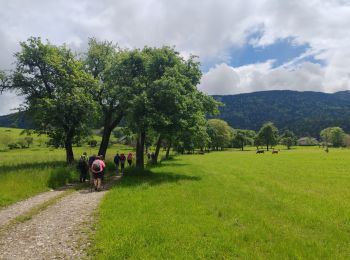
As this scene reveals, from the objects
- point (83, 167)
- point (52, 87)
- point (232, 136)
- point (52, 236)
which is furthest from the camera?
point (232, 136)

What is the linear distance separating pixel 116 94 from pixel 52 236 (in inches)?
806

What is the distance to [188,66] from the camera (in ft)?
108

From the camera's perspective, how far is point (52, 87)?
34.5 metres

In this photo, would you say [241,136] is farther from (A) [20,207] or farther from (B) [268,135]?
(A) [20,207]

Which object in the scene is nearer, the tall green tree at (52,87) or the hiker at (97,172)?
the hiker at (97,172)

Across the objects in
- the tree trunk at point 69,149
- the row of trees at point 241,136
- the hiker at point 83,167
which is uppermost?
the row of trees at point 241,136

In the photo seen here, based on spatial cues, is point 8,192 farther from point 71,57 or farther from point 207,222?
point 71,57

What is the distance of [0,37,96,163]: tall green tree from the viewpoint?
32000mm

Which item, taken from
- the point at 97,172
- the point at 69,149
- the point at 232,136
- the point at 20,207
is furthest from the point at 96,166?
the point at 232,136

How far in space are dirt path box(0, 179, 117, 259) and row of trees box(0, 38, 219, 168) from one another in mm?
13422

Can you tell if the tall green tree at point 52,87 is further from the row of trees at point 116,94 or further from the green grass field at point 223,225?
the green grass field at point 223,225

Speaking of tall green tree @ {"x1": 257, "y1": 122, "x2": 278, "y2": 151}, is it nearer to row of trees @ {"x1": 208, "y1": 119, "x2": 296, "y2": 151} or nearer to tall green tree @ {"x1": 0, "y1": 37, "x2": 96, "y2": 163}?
row of trees @ {"x1": 208, "y1": 119, "x2": 296, "y2": 151}

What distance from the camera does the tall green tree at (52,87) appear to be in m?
32.0

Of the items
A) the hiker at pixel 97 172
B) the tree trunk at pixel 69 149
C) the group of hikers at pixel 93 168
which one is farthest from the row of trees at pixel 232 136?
the hiker at pixel 97 172
